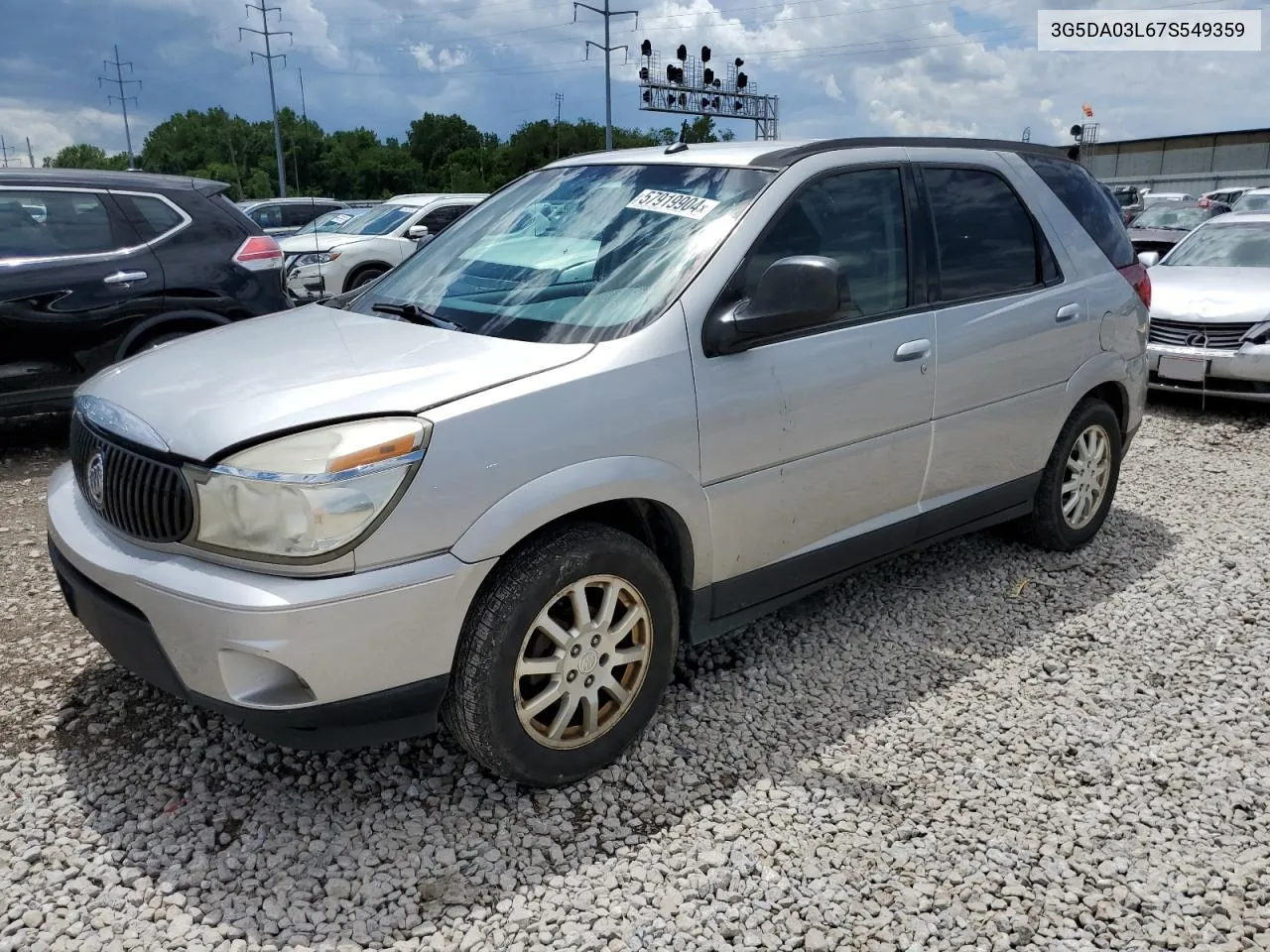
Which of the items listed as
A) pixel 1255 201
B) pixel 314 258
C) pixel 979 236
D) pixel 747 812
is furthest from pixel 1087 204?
pixel 1255 201

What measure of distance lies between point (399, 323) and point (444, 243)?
848 millimetres

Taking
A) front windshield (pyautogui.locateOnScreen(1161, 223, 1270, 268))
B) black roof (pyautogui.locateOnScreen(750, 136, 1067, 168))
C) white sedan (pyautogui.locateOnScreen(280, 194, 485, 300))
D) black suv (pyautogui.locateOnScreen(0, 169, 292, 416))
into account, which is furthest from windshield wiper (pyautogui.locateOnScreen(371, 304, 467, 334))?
white sedan (pyautogui.locateOnScreen(280, 194, 485, 300))

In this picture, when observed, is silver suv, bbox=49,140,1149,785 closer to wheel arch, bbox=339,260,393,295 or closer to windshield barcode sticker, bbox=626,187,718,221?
windshield barcode sticker, bbox=626,187,718,221

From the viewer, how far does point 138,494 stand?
8.77 ft

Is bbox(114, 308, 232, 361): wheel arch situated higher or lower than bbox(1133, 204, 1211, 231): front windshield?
lower

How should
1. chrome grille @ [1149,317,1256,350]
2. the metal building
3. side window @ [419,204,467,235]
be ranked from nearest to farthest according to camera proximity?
chrome grille @ [1149,317,1256,350], side window @ [419,204,467,235], the metal building

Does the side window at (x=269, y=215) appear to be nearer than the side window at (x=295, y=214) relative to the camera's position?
Yes

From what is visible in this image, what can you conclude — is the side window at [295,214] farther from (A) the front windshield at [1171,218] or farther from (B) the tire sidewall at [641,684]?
(B) the tire sidewall at [641,684]

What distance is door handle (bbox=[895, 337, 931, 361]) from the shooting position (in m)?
3.64

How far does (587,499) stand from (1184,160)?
60.8m

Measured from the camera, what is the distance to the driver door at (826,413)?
3.17m

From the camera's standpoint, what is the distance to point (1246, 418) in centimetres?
793

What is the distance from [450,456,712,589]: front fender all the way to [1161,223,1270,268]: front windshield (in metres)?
7.98

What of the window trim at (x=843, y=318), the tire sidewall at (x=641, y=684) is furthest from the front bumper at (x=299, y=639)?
the window trim at (x=843, y=318)
